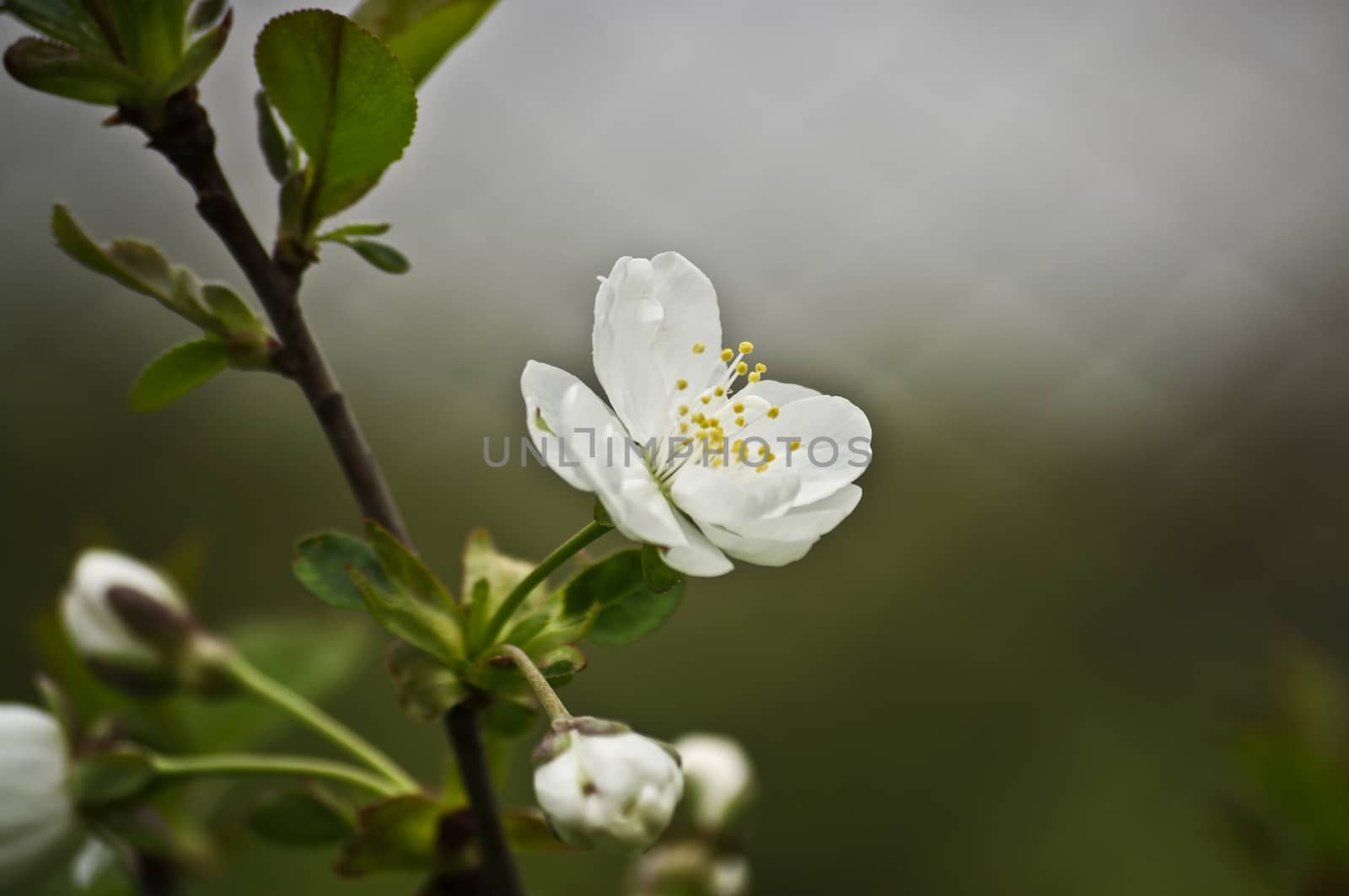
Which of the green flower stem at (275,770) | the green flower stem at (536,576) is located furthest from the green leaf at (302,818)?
the green flower stem at (536,576)

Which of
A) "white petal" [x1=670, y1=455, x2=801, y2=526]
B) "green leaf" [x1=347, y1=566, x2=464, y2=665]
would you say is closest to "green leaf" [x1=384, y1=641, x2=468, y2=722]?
"green leaf" [x1=347, y1=566, x2=464, y2=665]

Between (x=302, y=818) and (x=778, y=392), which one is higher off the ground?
(x=778, y=392)

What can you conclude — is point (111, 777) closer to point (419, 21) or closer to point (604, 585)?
point (604, 585)

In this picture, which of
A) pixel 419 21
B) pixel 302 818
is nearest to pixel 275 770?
pixel 302 818

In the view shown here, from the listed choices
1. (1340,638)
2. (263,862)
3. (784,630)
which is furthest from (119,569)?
(1340,638)

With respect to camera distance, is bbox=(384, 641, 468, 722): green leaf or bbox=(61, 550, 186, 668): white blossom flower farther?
bbox=(61, 550, 186, 668): white blossom flower

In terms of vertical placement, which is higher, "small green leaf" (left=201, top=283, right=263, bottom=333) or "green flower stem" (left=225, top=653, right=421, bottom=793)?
"small green leaf" (left=201, top=283, right=263, bottom=333)

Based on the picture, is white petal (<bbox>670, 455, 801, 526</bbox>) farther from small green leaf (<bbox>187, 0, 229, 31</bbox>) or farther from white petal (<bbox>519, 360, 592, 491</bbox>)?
small green leaf (<bbox>187, 0, 229, 31</bbox>)
